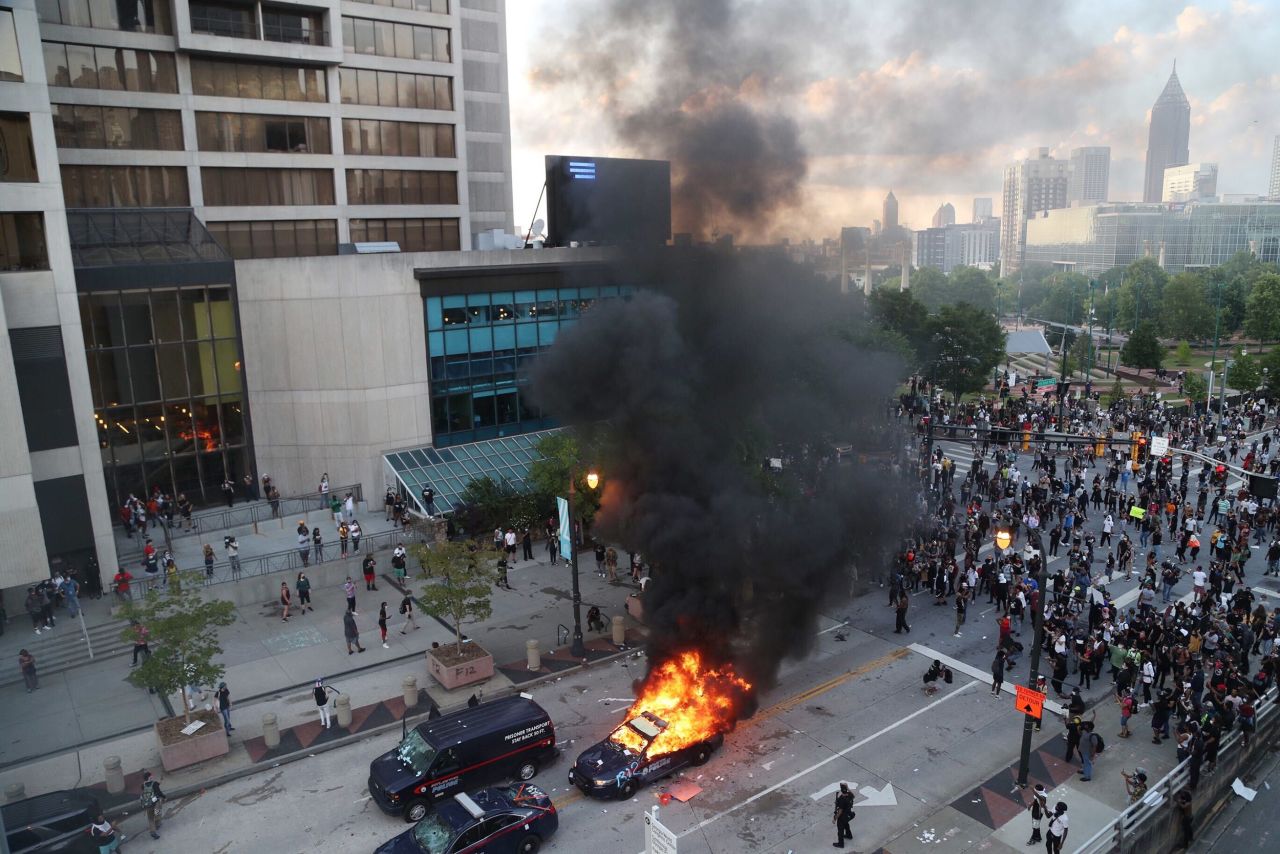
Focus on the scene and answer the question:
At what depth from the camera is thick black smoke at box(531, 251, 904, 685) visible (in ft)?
54.5

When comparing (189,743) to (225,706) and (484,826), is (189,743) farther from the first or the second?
(484,826)

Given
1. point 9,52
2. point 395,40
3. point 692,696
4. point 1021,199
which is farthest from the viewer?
point 1021,199

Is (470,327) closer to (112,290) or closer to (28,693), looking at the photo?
(112,290)

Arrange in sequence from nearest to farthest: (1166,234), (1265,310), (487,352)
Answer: (487,352) < (1265,310) < (1166,234)

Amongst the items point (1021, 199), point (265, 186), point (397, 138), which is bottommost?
point (265, 186)

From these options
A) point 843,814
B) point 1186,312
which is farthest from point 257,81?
point 1186,312

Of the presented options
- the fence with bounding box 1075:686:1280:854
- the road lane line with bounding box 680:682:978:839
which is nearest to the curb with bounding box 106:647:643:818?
the road lane line with bounding box 680:682:978:839

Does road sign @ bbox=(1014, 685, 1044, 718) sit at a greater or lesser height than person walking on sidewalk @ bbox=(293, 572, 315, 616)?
Answer: greater

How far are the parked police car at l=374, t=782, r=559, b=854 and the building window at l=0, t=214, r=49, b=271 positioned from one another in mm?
19941

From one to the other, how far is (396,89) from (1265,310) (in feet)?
242

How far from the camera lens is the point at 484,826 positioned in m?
12.9

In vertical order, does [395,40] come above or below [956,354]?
above

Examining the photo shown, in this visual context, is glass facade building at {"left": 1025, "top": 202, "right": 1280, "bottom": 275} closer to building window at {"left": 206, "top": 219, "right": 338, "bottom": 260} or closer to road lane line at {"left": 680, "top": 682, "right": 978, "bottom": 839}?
building window at {"left": 206, "top": 219, "right": 338, "bottom": 260}

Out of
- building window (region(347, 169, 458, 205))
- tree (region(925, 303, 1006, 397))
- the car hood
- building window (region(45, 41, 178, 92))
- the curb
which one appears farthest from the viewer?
tree (region(925, 303, 1006, 397))
